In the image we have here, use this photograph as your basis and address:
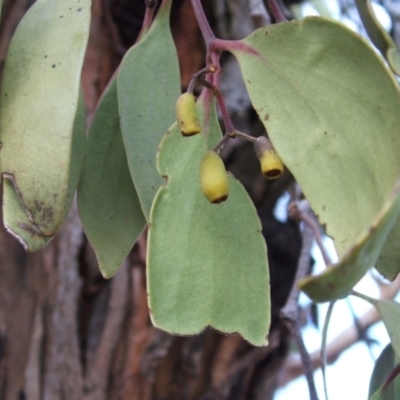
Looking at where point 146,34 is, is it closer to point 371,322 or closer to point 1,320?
point 1,320

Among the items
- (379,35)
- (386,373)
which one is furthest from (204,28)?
(386,373)

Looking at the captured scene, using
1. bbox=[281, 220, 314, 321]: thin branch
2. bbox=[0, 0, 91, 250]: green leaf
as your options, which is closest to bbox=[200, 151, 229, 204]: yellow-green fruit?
bbox=[0, 0, 91, 250]: green leaf

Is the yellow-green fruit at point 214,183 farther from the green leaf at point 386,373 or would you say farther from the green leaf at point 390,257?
the green leaf at point 386,373

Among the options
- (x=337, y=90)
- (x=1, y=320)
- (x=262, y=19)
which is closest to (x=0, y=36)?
(x=1, y=320)

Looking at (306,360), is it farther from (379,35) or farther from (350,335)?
(350,335)

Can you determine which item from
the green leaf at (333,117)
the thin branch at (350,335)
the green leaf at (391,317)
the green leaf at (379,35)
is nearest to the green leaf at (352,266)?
the green leaf at (333,117)

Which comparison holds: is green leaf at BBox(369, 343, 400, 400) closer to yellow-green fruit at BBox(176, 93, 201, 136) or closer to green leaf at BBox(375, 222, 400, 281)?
green leaf at BBox(375, 222, 400, 281)
